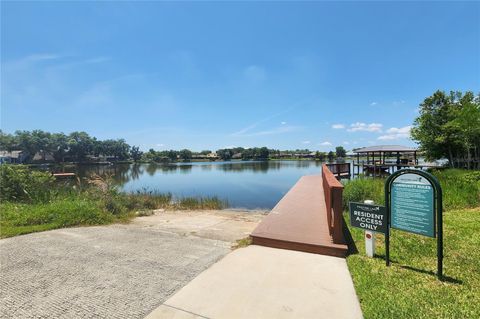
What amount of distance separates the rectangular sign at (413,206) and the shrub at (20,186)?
11.2 m

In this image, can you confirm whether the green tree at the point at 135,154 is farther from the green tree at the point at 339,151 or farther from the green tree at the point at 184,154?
the green tree at the point at 339,151

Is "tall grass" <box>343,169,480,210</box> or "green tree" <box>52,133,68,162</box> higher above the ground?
"green tree" <box>52,133,68,162</box>

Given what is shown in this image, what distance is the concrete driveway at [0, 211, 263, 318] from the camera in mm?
2980

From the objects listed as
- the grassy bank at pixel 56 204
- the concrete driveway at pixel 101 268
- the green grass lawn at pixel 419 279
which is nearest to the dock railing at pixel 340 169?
the grassy bank at pixel 56 204

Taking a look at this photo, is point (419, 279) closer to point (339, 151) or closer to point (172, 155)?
point (339, 151)

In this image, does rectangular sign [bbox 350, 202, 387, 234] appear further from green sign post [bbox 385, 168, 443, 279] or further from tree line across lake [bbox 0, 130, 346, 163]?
tree line across lake [bbox 0, 130, 346, 163]

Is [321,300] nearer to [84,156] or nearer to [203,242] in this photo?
[203,242]

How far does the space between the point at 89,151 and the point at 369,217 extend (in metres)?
99.7

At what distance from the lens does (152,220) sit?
8.33 m

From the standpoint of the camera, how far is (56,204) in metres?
8.26

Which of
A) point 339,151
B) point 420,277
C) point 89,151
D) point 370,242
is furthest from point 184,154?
point 420,277

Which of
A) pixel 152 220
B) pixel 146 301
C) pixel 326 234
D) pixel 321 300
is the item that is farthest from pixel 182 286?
pixel 152 220

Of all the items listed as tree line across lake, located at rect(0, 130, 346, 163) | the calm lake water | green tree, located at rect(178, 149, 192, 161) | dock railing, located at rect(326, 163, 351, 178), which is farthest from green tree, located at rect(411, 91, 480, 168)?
green tree, located at rect(178, 149, 192, 161)

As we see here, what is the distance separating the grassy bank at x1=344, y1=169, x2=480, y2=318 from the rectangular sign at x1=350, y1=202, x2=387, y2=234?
0.54m
